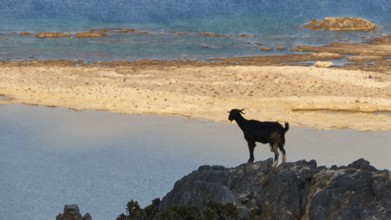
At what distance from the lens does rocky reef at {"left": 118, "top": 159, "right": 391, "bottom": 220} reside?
604 inches

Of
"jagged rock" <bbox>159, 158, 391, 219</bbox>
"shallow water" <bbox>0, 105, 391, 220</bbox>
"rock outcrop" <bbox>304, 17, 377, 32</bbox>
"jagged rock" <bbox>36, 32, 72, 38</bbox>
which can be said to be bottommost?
"jagged rock" <bbox>159, 158, 391, 219</bbox>

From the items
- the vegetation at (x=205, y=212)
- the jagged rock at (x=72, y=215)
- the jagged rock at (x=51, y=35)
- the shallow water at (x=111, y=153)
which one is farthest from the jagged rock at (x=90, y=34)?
the vegetation at (x=205, y=212)

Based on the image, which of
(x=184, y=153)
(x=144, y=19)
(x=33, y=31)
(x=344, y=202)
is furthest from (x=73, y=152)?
(x=144, y=19)

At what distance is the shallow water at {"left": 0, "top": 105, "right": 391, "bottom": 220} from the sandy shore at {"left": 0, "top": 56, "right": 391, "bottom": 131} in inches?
55.6

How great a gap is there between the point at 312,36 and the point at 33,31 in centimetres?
2707

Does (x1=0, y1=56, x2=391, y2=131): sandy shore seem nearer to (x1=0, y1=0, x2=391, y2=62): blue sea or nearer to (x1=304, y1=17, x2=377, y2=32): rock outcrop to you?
(x1=0, y1=0, x2=391, y2=62): blue sea

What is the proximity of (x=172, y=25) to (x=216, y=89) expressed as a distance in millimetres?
41399

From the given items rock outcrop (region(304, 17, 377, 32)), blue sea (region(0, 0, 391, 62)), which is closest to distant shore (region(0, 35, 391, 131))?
blue sea (region(0, 0, 391, 62))

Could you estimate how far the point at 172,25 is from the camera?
8250cm

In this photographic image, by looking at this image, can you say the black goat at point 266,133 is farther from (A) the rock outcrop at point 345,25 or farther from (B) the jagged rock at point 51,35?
(A) the rock outcrop at point 345,25

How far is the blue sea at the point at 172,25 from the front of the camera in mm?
59125

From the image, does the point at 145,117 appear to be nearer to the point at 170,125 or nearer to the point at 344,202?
the point at 170,125

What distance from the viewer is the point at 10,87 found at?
41625 mm

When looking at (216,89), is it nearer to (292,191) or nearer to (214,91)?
(214,91)
